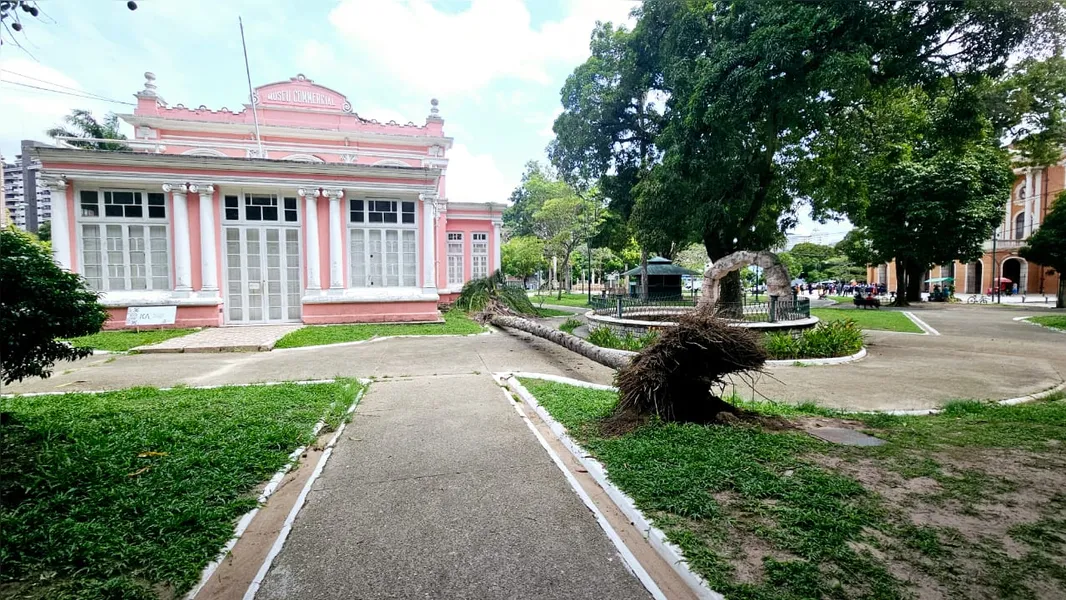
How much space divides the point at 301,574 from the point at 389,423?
2.78 metres

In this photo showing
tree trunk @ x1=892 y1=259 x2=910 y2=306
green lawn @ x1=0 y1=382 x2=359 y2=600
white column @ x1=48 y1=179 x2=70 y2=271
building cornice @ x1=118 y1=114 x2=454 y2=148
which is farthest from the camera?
tree trunk @ x1=892 y1=259 x2=910 y2=306

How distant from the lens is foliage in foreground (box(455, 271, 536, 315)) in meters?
19.0

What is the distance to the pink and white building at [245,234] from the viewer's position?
1373cm

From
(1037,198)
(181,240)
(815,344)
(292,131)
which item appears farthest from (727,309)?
(1037,198)

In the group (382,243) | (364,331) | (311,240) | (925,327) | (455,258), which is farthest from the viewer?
(455,258)

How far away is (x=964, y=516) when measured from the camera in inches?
121

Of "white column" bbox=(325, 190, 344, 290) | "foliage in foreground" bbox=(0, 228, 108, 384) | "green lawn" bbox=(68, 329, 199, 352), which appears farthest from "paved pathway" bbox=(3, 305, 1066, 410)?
"white column" bbox=(325, 190, 344, 290)

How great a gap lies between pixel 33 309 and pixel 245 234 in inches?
461

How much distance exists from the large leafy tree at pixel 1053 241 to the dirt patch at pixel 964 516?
27.1 m

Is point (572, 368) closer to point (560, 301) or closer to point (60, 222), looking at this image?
point (60, 222)

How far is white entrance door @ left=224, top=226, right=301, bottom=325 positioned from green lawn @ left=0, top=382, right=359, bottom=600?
9623 millimetres

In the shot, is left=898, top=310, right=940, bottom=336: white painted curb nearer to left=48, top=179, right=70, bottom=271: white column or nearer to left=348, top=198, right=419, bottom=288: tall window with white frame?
left=348, top=198, right=419, bottom=288: tall window with white frame

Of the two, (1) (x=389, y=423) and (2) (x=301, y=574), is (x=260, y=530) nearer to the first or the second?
(2) (x=301, y=574)

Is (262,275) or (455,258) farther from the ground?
(455,258)
